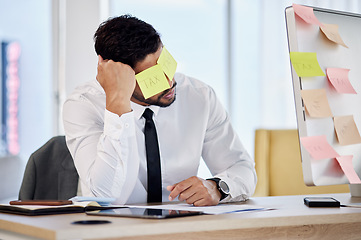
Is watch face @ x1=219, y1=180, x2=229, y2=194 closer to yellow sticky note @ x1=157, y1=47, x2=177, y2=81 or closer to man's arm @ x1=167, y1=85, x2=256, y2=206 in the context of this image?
man's arm @ x1=167, y1=85, x2=256, y2=206

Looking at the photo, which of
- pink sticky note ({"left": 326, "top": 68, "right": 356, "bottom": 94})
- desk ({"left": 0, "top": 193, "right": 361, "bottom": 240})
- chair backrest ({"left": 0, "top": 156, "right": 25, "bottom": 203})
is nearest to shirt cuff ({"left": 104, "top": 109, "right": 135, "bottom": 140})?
desk ({"left": 0, "top": 193, "right": 361, "bottom": 240})

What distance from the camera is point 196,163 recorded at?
1.83 metres

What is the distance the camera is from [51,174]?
1.81 meters

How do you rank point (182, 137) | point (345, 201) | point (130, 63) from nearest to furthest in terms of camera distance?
1. point (345, 201)
2. point (130, 63)
3. point (182, 137)

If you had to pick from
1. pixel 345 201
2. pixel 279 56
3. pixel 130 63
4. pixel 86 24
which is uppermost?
pixel 86 24

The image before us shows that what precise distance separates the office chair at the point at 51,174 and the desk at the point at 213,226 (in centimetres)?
69

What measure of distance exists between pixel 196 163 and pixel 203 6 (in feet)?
7.91

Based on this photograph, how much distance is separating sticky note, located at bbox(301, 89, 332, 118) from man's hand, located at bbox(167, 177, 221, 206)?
370 mm

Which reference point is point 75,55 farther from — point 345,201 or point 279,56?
point 345,201

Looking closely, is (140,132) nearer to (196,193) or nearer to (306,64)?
(196,193)

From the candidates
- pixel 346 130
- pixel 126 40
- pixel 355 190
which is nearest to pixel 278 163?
pixel 355 190

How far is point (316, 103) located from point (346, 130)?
122 mm

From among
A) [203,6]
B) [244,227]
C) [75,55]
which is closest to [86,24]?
[75,55]

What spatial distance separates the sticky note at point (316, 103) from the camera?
1.17m
